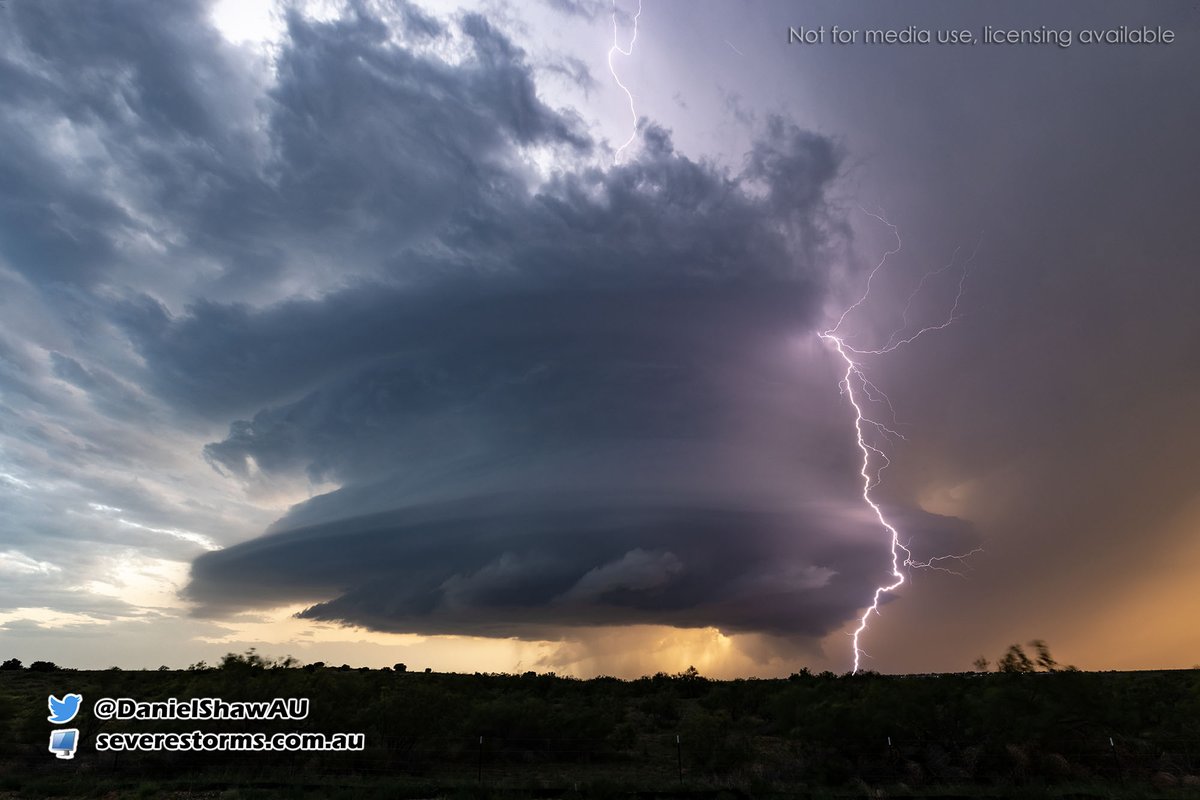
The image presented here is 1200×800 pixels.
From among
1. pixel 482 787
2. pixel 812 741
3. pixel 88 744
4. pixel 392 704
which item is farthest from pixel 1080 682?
pixel 88 744

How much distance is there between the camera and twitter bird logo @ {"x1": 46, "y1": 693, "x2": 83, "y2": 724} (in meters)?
25.5

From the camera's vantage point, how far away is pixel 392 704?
2616 cm

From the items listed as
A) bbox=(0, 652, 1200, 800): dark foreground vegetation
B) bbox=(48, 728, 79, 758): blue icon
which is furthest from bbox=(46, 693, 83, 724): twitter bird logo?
bbox=(48, 728, 79, 758): blue icon

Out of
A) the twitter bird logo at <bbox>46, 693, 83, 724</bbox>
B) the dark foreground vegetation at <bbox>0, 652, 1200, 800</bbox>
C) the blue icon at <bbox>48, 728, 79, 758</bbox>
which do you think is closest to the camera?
the dark foreground vegetation at <bbox>0, 652, 1200, 800</bbox>

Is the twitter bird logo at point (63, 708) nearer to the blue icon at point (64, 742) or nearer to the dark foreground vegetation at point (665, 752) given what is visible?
the dark foreground vegetation at point (665, 752)

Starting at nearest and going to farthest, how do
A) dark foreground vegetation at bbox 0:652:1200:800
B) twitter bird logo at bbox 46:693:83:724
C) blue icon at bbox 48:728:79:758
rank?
1. dark foreground vegetation at bbox 0:652:1200:800
2. blue icon at bbox 48:728:79:758
3. twitter bird logo at bbox 46:693:83:724

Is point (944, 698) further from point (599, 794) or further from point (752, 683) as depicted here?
point (752, 683)

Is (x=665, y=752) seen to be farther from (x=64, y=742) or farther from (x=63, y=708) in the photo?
(x=63, y=708)

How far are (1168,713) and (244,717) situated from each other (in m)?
35.8

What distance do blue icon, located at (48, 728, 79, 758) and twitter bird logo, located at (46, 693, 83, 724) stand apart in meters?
0.63

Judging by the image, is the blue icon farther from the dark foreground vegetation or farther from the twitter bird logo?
the twitter bird logo

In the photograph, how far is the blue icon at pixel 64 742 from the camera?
24031mm

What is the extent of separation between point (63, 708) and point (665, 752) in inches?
909

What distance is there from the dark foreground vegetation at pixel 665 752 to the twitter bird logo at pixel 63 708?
1.48 ft
